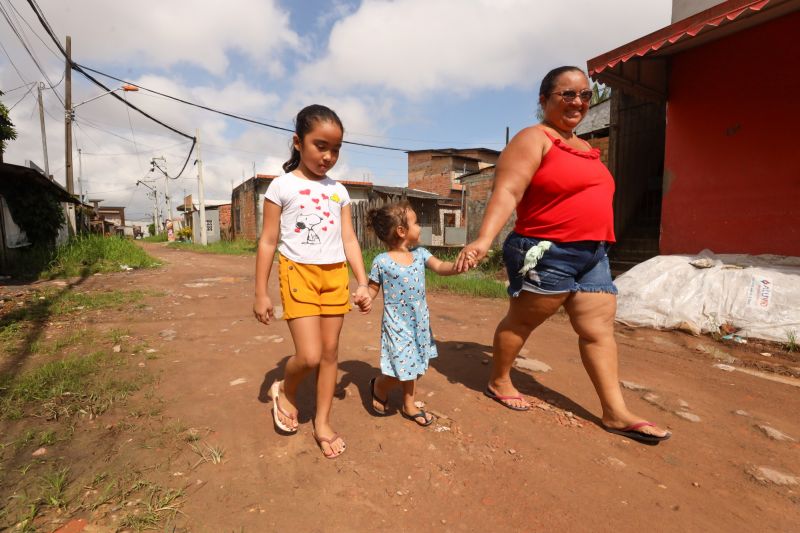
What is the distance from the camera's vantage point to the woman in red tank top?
1989 mm

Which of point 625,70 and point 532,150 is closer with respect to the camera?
point 532,150

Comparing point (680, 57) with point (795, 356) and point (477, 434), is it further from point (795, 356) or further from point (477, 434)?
point (477, 434)

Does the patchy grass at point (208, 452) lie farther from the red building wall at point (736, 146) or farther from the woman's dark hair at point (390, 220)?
the red building wall at point (736, 146)

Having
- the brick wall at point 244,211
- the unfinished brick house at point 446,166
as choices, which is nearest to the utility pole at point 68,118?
the brick wall at point 244,211

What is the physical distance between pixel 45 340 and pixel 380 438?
329cm

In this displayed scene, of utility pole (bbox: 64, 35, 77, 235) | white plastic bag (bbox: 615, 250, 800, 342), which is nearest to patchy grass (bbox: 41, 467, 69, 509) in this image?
white plastic bag (bbox: 615, 250, 800, 342)

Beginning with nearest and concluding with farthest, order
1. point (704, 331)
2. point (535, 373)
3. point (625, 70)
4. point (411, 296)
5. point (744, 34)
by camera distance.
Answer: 1. point (411, 296)
2. point (535, 373)
3. point (704, 331)
4. point (744, 34)
5. point (625, 70)

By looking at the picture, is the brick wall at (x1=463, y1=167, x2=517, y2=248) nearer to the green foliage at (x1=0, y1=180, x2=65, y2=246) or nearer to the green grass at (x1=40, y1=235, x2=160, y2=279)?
the green grass at (x1=40, y1=235, x2=160, y2=279)

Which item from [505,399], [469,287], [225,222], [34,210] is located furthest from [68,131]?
[505,399]

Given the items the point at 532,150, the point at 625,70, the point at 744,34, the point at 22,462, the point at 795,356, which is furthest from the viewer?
the point at 625,70

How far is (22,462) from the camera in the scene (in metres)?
1.77

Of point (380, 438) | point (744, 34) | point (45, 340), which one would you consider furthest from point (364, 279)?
point (744, 34)

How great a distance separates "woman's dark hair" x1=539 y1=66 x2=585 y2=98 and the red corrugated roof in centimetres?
302

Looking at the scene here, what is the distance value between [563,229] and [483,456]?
3.73 feet
